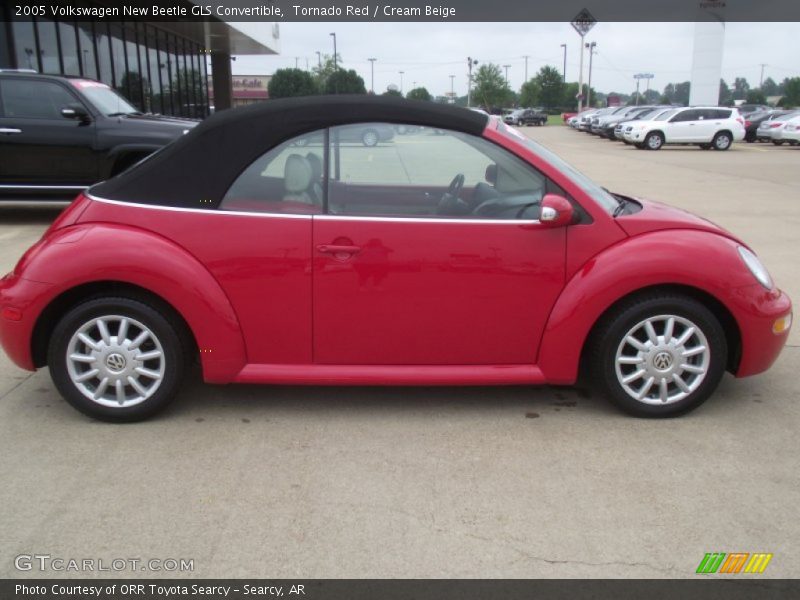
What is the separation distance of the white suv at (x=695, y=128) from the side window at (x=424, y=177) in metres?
27.1

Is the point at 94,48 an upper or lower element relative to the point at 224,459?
upper

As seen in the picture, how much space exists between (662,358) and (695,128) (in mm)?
27804

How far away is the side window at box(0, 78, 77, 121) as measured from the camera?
9.44 meters

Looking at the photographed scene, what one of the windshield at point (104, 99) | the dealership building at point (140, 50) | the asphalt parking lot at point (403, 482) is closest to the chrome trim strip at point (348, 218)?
the asphalt parking lot at point (403, 482)

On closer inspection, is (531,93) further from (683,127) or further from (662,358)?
(662,358)

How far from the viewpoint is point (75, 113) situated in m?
9.38

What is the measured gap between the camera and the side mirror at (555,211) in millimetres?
3479

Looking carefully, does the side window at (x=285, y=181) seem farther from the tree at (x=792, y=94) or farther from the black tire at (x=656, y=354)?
the tree at (x=792, y=94)

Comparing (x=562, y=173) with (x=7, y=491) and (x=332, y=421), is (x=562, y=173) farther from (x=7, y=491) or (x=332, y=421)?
(x=7, y=491)

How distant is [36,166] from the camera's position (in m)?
9.43

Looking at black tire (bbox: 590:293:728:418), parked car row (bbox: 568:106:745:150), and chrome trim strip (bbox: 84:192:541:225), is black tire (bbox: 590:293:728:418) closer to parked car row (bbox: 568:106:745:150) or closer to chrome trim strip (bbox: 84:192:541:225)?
chrome trim strip (bbox: 84:192:541:225)

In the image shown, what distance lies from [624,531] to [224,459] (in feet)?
5.86

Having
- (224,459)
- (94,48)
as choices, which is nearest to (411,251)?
(224,459)
